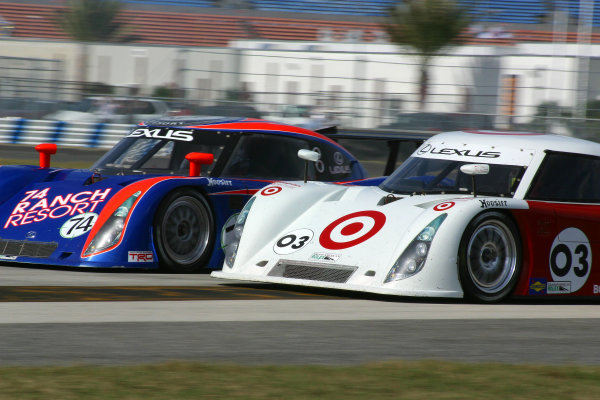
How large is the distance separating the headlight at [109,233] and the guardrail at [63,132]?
1411 cm

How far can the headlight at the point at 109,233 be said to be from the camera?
7.86 metres

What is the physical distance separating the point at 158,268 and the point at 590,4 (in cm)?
2325

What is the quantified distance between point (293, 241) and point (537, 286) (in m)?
1.77

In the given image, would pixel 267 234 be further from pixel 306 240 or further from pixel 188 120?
pixel 188 120

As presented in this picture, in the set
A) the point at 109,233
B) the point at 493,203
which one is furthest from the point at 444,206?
the point at 109,233

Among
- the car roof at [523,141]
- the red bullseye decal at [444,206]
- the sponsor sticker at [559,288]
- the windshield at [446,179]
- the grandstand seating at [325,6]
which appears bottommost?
the sponsor sticker at [559,288]

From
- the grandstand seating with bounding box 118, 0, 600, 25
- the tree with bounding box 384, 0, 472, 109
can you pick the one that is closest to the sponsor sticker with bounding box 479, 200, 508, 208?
the tree with bounding box 384, 0, 472, 109

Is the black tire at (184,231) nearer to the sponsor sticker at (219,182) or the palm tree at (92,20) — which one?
the sponsor sticker at (219,182)

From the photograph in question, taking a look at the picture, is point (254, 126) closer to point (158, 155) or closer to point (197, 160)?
point (158, 155)

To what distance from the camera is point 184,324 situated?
533 centimetres

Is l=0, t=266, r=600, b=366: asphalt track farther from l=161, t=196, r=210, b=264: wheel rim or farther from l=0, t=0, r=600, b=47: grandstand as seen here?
l=0, t=0, r=600, b=47: grandstand

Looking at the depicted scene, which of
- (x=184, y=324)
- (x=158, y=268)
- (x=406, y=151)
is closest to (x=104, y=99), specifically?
(x=406, y=151)

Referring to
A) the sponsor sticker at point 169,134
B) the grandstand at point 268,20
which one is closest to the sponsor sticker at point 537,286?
the sponsor sticker at point 169,134

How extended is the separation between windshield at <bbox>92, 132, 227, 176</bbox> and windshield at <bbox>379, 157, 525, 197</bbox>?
2.04m
